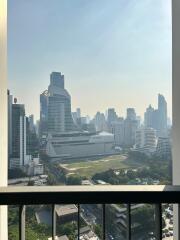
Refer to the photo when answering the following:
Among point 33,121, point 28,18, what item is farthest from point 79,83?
point 28,18

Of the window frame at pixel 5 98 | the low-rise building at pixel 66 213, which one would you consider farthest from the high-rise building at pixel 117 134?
the low-rise building at pixel 66 213

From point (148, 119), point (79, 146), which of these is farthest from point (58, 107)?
point (148, 119)

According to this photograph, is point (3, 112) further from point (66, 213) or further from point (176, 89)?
point (176, 89)

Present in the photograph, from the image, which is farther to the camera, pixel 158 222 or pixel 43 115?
pixel 43 115

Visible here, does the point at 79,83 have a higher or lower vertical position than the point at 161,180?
higher

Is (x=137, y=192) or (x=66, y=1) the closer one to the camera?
(x=137, y=192)

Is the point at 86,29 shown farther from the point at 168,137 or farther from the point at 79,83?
the point at 168,137

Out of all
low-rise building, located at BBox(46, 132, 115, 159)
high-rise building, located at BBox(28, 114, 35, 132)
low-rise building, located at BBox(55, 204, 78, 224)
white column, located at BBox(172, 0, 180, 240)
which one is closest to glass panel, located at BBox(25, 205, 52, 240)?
low-rise building, located at BBox(55, 204, 78, 224)
